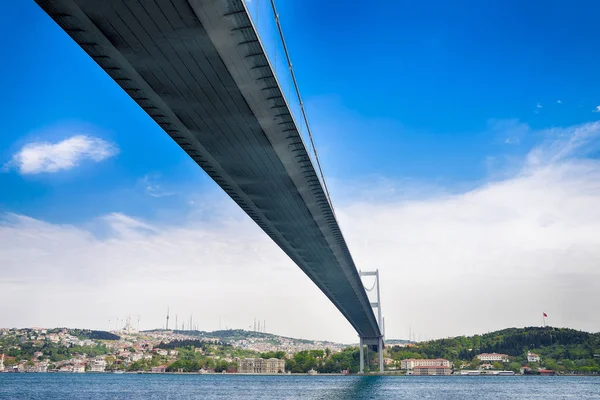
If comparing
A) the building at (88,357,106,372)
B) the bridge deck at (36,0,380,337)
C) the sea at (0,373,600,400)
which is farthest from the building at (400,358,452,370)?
the bridge deck at (36,0,380,337)

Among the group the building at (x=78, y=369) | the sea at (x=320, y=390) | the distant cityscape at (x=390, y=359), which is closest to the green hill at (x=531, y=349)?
the distant cityscape at (x=390, y=359)

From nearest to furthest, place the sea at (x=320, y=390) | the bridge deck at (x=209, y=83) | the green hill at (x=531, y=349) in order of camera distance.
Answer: the bridge deck at (x=209, y=83), the sea at (x=320, y=390), the green hill at (x=531, y=349)

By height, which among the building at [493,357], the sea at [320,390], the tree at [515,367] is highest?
the building at [493,357]

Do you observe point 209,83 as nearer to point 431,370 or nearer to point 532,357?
point 431,370

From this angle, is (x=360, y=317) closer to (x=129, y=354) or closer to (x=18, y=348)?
(x=129, y=354)

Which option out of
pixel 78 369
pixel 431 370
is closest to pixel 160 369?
pixel 78 369

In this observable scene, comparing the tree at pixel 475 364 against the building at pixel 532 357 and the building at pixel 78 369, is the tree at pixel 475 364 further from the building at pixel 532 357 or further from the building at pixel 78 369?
the building at pixel 78 369
